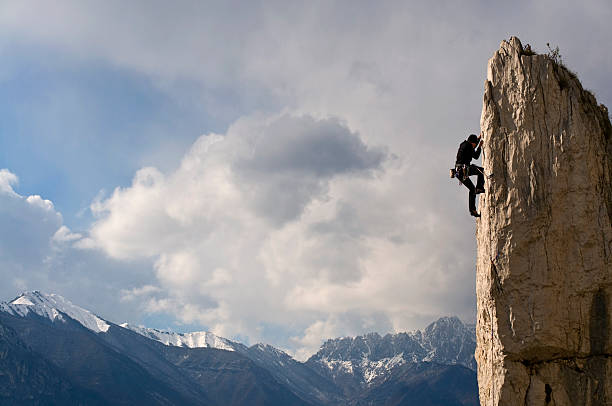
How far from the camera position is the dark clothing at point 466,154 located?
931 inches

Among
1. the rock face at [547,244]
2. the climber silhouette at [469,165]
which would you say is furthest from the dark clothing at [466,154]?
the rock face at [547,244]

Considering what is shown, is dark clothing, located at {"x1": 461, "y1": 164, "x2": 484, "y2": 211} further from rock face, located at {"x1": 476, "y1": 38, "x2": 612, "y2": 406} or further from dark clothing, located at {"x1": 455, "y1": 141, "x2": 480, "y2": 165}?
rock face, located at {"x1": 476, "y1": 38, "x2": 612, "y2": 406}

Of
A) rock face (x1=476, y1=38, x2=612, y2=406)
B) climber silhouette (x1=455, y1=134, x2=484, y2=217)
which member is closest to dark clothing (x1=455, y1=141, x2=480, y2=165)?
climber silhouette (x1=455, y1=134, x2=484, y2=217)

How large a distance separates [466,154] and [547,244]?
475 cm

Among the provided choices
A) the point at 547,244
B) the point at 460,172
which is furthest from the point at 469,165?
the point at 547,244

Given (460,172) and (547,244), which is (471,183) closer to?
(460,172)

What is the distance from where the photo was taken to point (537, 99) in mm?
21797

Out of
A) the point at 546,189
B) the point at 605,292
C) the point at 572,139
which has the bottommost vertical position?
the point at 605,292

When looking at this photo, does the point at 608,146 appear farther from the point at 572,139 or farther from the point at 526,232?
the point at 526,232

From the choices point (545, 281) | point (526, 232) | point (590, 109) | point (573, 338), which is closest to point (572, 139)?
point (590, 109)

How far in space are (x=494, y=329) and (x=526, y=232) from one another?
3.65 meters

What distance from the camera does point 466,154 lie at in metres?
23.7

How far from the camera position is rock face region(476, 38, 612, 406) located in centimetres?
2066

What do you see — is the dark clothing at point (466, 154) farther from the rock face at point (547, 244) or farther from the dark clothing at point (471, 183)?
the rock face at point (547, 244)
